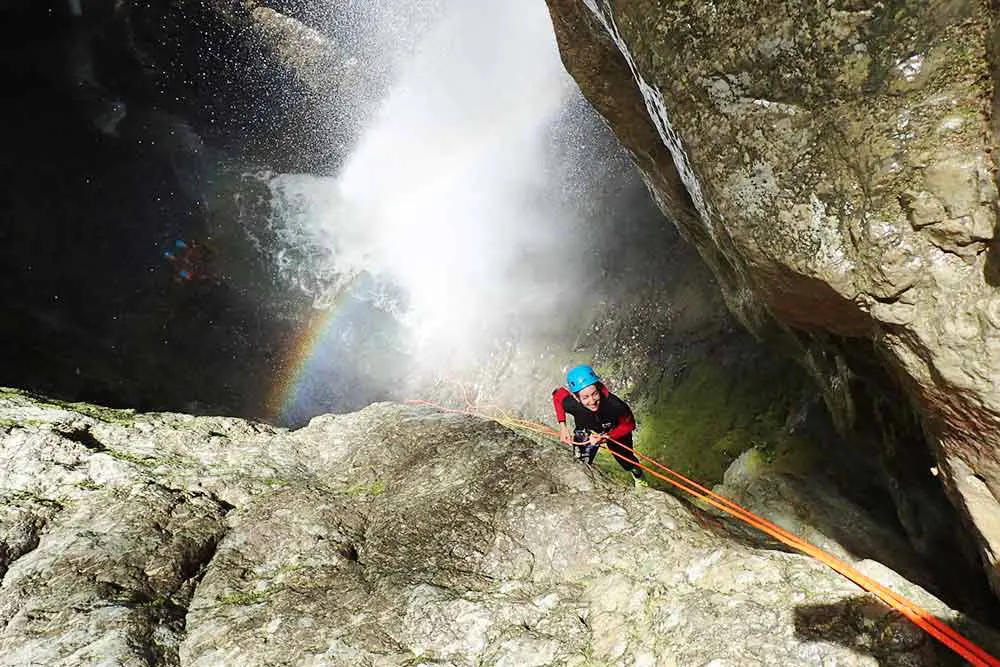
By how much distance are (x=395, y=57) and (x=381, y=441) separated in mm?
23511

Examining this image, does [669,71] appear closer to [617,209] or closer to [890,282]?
[890,282]

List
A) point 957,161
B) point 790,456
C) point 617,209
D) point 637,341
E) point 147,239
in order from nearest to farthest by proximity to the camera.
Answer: point 957,161 < point 790,456 < point 637,341 < point 617,209 < point 147,239

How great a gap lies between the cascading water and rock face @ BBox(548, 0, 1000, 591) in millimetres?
12040

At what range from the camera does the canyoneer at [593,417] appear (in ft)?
23.3

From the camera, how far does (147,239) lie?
69.2ft

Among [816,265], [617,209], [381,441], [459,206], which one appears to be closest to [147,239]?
[459,206]

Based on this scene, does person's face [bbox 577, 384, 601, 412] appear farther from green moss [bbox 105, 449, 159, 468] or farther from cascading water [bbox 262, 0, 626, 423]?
cascading water [bbox 262, 0, 626, 423]

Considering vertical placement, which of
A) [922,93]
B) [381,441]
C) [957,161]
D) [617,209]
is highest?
[617,209]

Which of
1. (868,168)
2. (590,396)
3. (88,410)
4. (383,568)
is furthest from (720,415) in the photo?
(88,410)

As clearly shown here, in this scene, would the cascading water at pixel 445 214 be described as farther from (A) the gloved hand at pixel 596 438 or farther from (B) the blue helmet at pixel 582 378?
(A) the gloved hand at pixel 596 438

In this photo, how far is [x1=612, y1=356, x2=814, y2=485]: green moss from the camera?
10.5 m

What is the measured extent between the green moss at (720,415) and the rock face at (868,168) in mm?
5534

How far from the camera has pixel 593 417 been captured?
25.0 ft

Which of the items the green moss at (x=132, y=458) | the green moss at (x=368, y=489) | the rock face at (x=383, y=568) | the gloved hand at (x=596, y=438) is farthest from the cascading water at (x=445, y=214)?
the green moss at (x=132, y=458)
